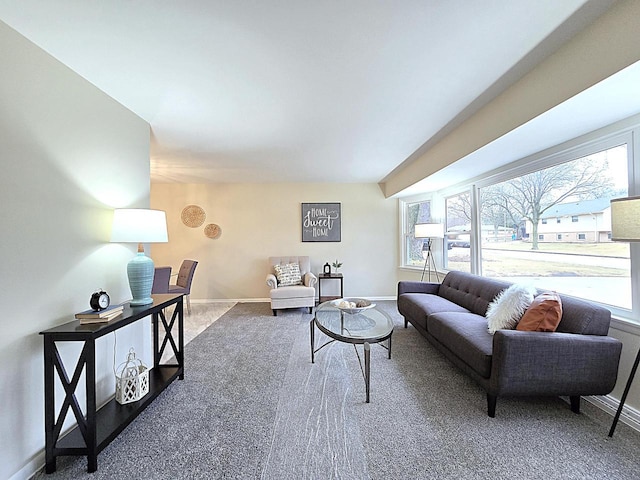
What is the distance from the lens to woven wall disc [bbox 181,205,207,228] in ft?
18.1

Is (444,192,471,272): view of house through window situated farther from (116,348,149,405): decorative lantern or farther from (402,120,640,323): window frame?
(116,348,149,405): decorative lantern

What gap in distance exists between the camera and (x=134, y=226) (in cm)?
199

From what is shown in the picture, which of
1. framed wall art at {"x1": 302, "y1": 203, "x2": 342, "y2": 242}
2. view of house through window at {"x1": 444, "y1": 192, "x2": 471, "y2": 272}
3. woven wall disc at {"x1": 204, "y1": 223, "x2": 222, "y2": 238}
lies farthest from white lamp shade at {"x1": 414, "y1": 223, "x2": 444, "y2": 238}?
woven wall disc at {"x1": 204, "y1": 223, "x2": 222, "y2": 238}

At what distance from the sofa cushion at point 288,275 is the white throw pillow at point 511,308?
3.18m

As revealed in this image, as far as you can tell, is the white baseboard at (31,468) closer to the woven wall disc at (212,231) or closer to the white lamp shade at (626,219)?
the white lamp shade at (626,219)

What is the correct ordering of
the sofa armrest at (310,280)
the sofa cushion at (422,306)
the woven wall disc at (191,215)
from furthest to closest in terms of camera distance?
the woven wall disc at (191,215) < the sofa armrest at (310,280) < the sofa cushion at (422,306)

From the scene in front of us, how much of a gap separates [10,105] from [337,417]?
8.78 ft

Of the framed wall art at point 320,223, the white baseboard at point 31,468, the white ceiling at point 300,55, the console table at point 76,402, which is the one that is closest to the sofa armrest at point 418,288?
the framed wall art at point 320,223

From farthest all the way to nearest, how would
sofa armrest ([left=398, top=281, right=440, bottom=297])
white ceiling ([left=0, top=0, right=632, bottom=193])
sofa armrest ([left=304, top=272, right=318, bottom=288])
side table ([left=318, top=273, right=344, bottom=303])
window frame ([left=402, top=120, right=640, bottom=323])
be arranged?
1. side table ([left=318, top=273, right=344, bottom=303])
2. sofa armrest ([left=304, top=272, right=318, bottom=288])
3. sofa armrest ([left=398, top=281, right=440, bottom=297])
4. window frame ([left=402, top=120, right=640, bottom=323])
5. white ceiling ([left=0, top=0, right=632, bottom=193])

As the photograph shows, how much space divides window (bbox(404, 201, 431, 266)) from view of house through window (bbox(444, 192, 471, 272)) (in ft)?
1.89

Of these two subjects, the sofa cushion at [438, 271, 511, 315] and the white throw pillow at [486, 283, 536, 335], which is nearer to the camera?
the white throw pillow at [486, 283, 536, 335]

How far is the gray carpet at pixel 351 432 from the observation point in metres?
1.51

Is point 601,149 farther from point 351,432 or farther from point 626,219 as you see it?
point 351,432

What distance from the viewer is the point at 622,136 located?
6.68 feet
